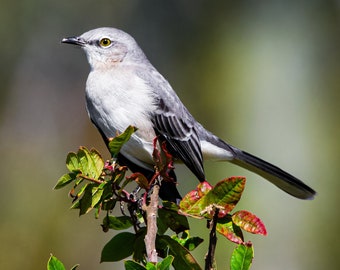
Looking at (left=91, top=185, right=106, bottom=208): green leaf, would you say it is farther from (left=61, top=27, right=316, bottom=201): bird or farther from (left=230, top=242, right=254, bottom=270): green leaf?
(left=61, top=27, right=316, bottom=201): bird

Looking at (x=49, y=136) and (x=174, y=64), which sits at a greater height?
(x=174, y=64)

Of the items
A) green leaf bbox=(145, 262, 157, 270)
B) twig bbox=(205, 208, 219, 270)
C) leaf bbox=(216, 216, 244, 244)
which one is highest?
leaf bbox=(216, 216, 244, 244)

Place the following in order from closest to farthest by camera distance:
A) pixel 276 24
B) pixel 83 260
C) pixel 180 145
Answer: pixel 180 145 < pixel 83 260 < pixel 276 24

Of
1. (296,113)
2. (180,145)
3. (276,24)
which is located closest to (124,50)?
(180,145)

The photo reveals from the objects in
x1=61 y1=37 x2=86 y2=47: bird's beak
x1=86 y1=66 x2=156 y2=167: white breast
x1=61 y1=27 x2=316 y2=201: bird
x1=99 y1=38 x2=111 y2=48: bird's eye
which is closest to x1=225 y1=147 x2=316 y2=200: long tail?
x1=61 y1=27 x2=316 y2=201: bird

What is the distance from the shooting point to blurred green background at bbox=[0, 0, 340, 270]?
29.4ft

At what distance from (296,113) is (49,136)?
3958 mm

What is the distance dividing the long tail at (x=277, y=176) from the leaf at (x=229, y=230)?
221cm

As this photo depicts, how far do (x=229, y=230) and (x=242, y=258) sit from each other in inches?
9.0

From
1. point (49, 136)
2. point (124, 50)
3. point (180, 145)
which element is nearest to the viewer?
point (180, 145)

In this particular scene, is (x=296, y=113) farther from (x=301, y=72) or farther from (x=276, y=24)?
(x=276, y=24)

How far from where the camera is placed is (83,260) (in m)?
7.80

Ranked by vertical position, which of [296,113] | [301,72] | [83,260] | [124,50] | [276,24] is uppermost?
[276,24]

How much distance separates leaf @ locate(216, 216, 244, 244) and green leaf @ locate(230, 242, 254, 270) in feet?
0.56
